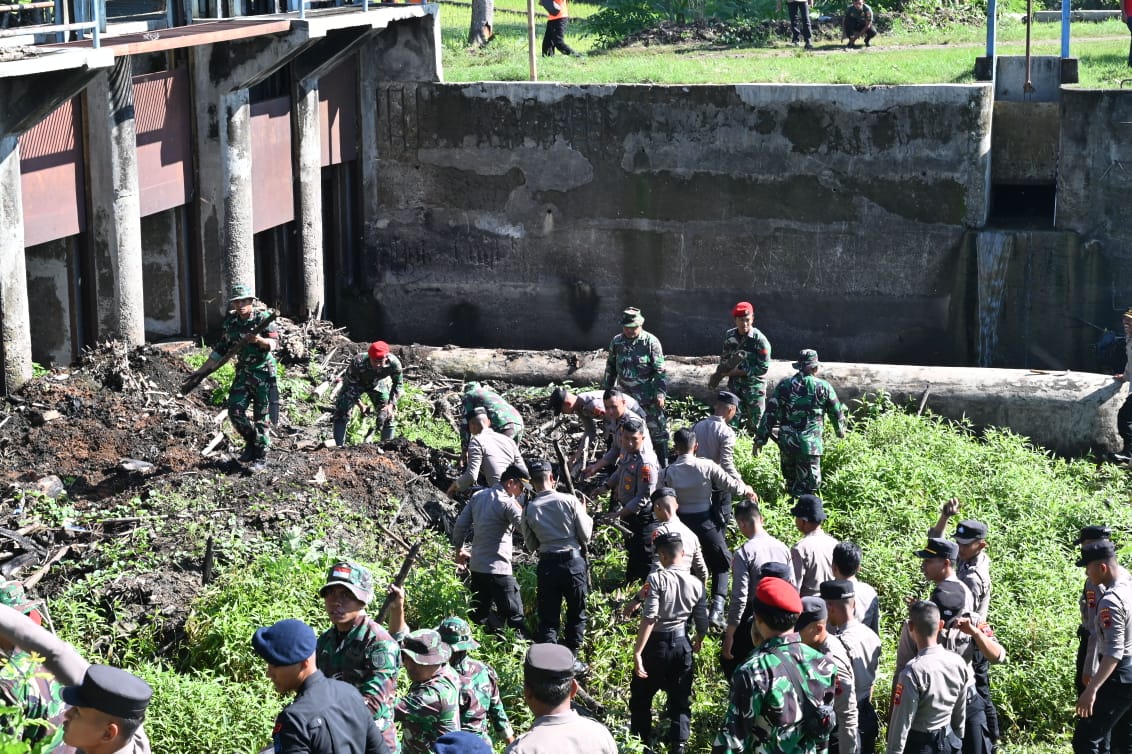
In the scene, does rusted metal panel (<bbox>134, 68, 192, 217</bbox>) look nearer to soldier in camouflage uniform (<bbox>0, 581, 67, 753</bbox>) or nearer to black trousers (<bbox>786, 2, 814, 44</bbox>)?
soldier in camouflage uniform (<bbox>0, 581, 67, 753</bbox>)

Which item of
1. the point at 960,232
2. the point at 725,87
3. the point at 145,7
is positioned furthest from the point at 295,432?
the point at 960,232

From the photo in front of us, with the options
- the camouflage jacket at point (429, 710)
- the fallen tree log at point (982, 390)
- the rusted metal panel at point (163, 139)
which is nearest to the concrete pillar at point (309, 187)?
the rusted metal panel at point (163, 139)

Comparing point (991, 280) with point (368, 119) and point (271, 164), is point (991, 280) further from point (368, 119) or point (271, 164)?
point (271, 164)

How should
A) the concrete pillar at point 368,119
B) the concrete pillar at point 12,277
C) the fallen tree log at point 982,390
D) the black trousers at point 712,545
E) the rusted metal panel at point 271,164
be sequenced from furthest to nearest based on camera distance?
the concrete pillar at point 368,119, the rusted metal panel at point 271,164, the fallen tree log at point 982,390, the concrete pillar at point 12,277, the black trousers at point 712,545

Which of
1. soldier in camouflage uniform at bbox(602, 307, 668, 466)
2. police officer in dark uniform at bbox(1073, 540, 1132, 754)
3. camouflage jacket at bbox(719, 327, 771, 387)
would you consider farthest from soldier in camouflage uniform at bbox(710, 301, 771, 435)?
police officer in dark uniform at bbox(1073, 540, 1132, 754)

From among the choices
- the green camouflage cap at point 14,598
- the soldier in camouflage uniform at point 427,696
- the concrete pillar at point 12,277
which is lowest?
the soldier in camouflage uniform at point 427,696

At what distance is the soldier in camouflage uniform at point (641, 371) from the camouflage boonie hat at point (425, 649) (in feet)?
22.4

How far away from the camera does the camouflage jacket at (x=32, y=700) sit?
5.32 m

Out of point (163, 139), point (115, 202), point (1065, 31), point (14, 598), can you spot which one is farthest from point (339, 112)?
point (14, 598)

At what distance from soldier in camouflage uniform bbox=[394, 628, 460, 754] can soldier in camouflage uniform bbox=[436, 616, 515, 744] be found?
0.34 feet

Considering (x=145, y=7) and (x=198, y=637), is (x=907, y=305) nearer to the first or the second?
(x=145, y=7)

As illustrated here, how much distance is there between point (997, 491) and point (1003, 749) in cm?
417

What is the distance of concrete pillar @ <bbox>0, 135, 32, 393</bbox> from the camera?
12.9m

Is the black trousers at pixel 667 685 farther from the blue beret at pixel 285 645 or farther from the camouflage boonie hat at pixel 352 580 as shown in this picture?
the blue beret at pixel 285 645
